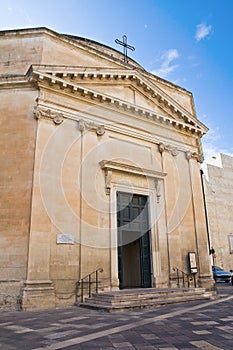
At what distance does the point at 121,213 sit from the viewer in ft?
39.0

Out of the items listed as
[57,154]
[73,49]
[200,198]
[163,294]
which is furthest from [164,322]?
[73,49]

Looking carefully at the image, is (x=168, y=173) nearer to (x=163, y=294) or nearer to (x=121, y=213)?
(x=121, y=213)

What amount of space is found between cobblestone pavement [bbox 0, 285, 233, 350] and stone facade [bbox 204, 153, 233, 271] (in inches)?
906

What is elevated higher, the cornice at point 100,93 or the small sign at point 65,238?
the cornice at point 100,93

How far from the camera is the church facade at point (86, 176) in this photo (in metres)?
9.38

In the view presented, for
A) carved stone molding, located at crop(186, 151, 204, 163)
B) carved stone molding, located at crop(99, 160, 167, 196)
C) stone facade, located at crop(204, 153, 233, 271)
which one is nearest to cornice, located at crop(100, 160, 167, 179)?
carved stone molding, located at crop(99, 160, 167, 196)

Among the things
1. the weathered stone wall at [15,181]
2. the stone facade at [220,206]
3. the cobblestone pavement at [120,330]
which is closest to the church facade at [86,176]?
the weathered stone wall at [15,181]

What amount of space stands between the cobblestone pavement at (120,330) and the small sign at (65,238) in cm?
243

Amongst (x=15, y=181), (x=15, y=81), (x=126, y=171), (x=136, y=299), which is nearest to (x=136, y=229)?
(x=126, y=171)

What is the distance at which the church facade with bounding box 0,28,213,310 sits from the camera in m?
9.38

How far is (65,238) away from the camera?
32.2 feet

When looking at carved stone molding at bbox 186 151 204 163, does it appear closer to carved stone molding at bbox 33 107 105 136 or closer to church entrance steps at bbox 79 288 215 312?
carved stone molding at bbox 33 107 105 136

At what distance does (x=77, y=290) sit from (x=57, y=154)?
469cm

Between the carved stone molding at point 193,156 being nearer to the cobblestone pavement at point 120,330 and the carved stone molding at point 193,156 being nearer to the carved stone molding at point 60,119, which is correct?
the carved stone molding at point 60,119
